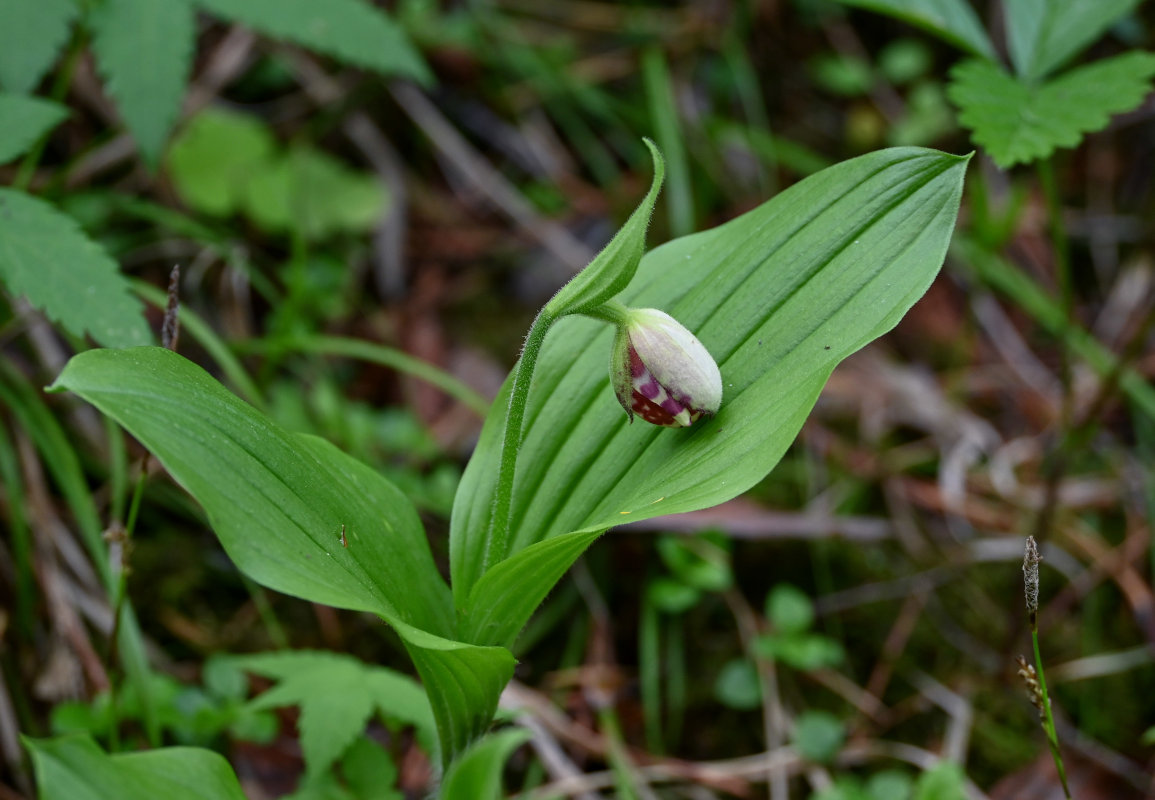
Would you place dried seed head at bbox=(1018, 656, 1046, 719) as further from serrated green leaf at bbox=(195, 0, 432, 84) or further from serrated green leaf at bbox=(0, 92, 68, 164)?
serrated green leaf at bbox=(195, 0, 432, 84)

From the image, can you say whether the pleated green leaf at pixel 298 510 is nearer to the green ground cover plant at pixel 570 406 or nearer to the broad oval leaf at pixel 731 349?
the green ground cover plant at pixel 570 406

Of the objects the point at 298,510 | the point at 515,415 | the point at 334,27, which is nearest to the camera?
the point at 298,510

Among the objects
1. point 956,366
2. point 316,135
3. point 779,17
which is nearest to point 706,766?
point 956,366

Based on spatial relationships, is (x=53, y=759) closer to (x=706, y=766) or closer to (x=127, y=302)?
(x=127, y=302)

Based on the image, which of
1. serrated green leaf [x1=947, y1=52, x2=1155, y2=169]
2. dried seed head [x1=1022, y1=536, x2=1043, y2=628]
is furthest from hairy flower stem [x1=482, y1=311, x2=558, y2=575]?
serrated green leaf [x1=947, y1=52, x2=1155, y2=169]

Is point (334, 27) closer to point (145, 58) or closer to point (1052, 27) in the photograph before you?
point (145, 58)

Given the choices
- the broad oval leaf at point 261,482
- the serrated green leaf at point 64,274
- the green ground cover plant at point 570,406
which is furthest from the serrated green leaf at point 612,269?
the serrated green leaf at point 64,274

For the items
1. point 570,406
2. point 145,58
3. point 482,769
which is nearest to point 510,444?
point 570,406
